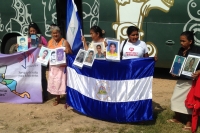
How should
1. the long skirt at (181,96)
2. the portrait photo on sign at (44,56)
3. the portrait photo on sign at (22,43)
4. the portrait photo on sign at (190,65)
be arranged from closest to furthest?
the portrait photo on sign at (190,65)
the long skirt at (181,96)
the portrait photo on sign at (44,56)
the portrait photo on sign at (22,43)

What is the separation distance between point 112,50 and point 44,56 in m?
1.50

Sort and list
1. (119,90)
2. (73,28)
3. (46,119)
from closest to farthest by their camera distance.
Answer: (119,90), (46,119), (73,28)

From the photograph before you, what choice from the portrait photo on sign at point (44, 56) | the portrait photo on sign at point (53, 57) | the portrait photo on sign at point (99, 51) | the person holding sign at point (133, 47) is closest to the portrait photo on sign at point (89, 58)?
the portrait photo on sign at point (99, 51)

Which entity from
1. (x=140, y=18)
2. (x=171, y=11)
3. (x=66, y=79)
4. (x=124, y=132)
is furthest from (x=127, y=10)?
(x=124, y=132)

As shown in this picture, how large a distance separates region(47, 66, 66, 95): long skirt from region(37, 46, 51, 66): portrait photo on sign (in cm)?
19

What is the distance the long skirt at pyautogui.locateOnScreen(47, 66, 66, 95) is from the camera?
19.5ft

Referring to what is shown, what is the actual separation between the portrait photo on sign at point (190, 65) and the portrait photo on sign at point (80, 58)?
5.33ft

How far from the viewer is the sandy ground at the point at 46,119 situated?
5152 mm

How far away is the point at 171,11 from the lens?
24.0 ft

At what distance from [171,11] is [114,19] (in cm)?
138

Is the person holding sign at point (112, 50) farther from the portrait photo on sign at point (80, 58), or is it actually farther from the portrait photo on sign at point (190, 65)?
the portrait photo on sign at point (190, 65)

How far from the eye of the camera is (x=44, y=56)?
5.89 meters

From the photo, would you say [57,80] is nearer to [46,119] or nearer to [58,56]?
[58,56]

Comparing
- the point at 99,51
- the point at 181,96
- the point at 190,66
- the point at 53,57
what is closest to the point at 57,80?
the point at 53,57
